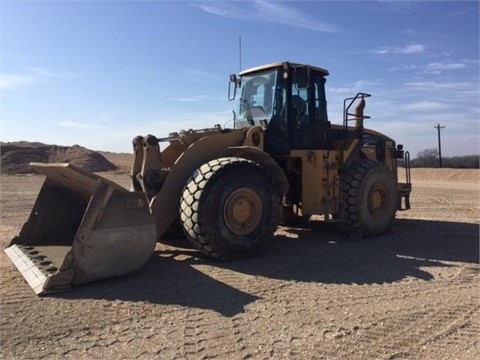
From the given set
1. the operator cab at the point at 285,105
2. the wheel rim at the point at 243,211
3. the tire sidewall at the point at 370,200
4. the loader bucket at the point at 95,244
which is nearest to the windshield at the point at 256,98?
the operator cab at the point at 285,105

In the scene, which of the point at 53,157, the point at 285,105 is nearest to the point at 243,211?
the point at 285,105

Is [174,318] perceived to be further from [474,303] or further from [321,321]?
[474,303]

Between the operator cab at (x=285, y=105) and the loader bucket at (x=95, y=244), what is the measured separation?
3.14 meters

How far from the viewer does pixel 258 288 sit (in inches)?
211

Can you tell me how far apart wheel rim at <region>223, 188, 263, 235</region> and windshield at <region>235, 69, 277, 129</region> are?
6.35 feet

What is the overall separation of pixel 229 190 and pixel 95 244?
189cm

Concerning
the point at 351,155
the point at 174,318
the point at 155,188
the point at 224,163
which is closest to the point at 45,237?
the point at 155,188

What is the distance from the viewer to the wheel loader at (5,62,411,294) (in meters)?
5.28

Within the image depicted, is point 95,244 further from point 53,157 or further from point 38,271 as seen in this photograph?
point 53,157

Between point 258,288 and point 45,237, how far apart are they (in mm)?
3113

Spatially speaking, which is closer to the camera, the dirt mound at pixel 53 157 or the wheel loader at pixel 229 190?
the wheel loader at pixel 229 190

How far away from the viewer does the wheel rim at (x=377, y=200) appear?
8688mm

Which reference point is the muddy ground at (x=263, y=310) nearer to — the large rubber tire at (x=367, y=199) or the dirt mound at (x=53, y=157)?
the large rubber tire at (x=367, y=199)

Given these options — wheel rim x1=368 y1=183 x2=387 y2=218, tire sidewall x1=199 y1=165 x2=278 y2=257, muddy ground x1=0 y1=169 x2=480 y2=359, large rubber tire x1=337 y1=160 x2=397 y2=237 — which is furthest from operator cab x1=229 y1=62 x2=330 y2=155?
muddy ground x1=0 y1=169 x2=480 y2=359
